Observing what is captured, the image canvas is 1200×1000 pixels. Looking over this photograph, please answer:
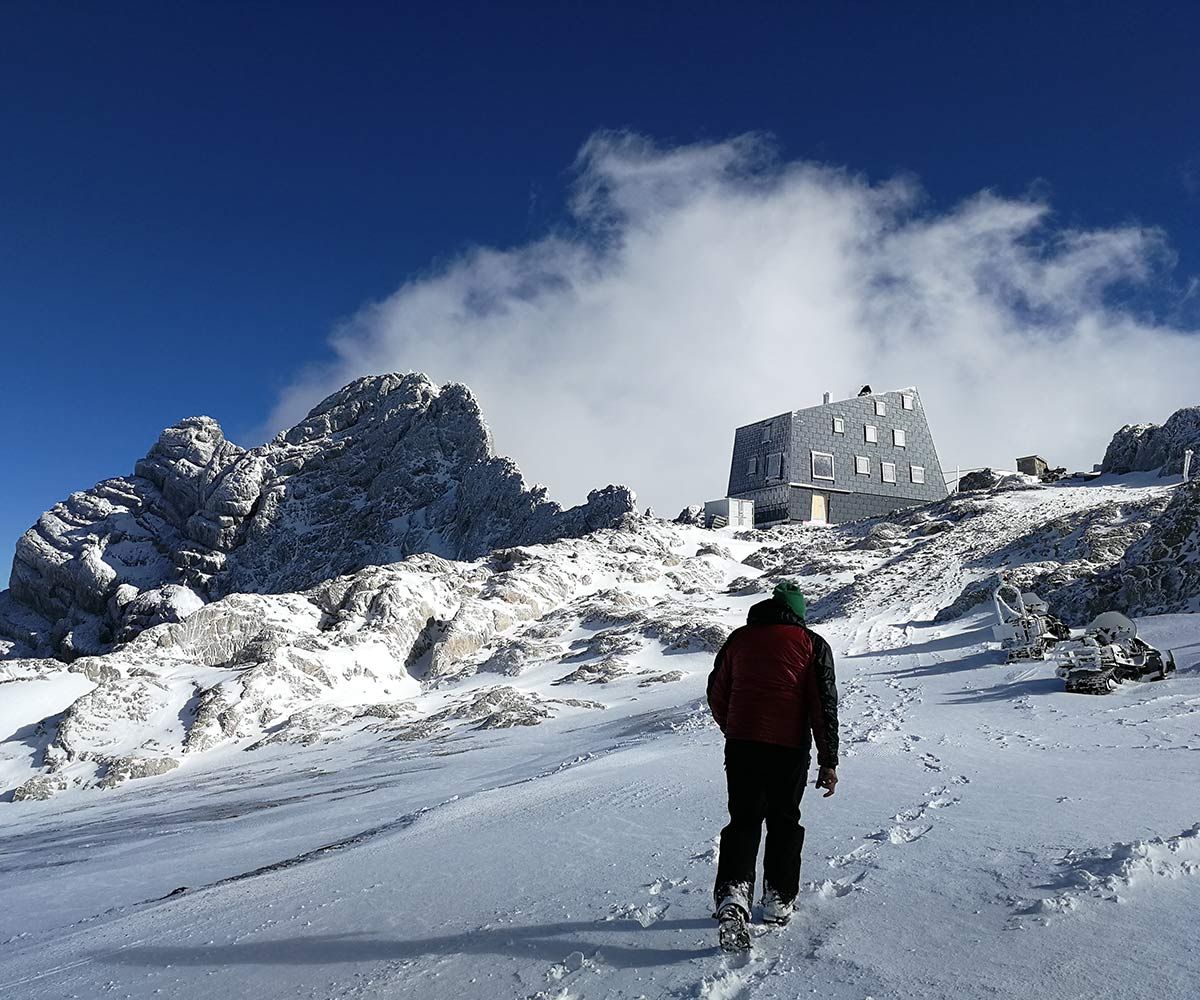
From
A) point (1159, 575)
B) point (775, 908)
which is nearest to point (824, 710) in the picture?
point (775, 908)

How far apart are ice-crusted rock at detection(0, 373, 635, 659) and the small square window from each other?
21200 mm

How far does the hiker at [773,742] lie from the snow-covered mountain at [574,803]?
316mm

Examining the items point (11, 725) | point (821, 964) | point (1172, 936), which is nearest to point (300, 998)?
point (821, 964)

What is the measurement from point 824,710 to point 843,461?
60.2 m

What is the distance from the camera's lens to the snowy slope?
353cm

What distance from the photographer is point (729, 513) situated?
59.2 meters

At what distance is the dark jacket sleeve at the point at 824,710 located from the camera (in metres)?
4.29

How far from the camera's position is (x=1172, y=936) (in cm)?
323

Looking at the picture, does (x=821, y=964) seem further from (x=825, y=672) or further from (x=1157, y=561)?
(x=1157, y=561)

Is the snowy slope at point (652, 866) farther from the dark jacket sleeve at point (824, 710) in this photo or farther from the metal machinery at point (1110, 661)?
the dark jacket sleeve at point (824, 710)

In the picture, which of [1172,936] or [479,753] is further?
[479,753]

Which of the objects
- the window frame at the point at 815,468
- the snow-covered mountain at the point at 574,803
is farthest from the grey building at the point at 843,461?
the snow-covered mountain at the point at 574,803

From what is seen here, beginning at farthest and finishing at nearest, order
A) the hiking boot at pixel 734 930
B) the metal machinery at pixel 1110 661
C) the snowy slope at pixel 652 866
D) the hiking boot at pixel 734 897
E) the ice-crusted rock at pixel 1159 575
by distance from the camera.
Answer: the ice-crusted rock at pixel 1159 575
the metal machinery at pixel 1110 661
the hiking boot at pixel 734 897
the hiking boot at pixel 734 930
the snowy slope at pixel 652 866

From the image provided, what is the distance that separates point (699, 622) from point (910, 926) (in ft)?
85.1
